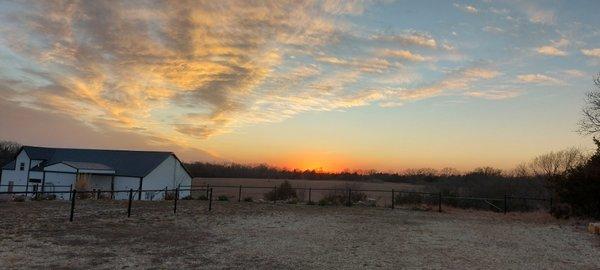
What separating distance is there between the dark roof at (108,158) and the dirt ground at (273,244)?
3043 centimetres

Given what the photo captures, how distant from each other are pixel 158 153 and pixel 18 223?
1436 inches

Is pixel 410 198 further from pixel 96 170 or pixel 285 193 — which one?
pixel 96 170

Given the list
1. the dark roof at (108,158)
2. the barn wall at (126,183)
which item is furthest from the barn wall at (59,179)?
the barn wall at (126,183)

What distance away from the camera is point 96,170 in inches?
1825

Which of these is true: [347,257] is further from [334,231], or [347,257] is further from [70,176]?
[70,176]

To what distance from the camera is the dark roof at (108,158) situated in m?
47.8

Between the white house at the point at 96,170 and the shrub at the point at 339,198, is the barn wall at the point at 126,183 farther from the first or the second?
the shrub at the point at 339,198

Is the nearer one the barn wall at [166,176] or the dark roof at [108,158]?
the barn wall at [166,176]

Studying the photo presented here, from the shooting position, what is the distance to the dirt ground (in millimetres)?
9609

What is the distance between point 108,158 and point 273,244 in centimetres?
4364


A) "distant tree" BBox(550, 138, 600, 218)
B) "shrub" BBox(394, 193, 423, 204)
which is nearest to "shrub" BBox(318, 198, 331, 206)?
"shrub" BBox(394, 193, 423, 204)

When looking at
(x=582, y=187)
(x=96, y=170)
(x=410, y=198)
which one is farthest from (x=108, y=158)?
(x=582, y=187)

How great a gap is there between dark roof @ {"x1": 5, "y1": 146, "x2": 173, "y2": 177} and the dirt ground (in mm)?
30435

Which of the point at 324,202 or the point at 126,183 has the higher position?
the point at 126,183
